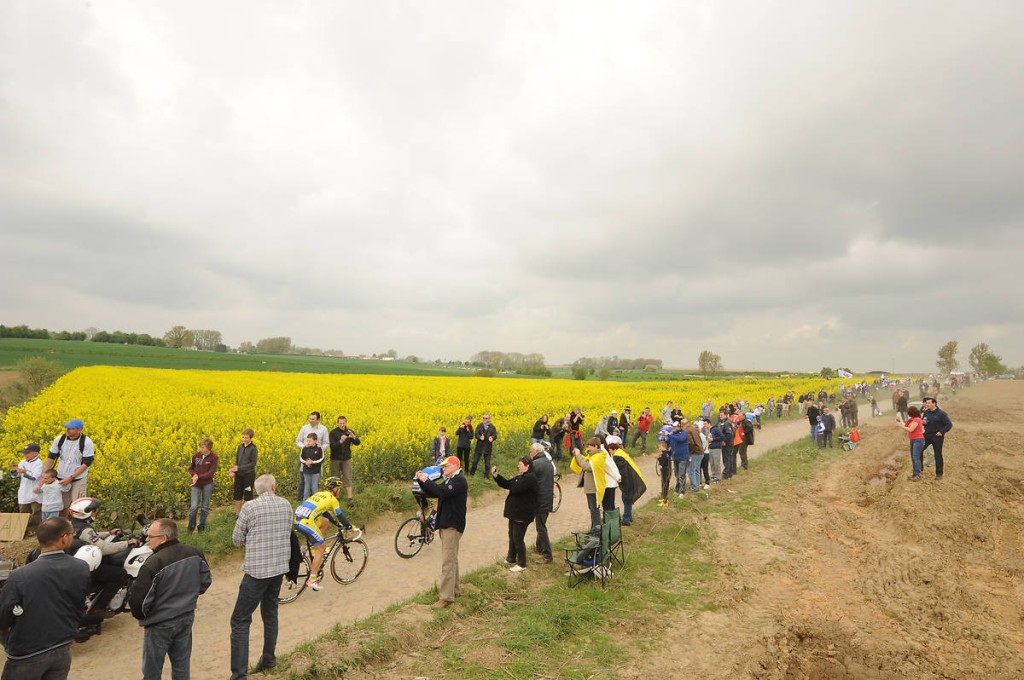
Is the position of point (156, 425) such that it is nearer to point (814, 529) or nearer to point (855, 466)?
point (814, 529)

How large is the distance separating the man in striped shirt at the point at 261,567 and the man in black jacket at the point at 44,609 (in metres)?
1.28

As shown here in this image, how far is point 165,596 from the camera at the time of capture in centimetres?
431

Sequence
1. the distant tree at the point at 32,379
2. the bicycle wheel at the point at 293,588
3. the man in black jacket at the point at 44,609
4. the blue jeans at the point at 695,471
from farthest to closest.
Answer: the distant tree at the point at 32,379 → the blue jeans at the point at 695,471 → the bicycle wheel at the point at 293,588 → the man in black jacket at the point at 44,609

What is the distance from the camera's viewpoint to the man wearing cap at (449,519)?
676 centimetres

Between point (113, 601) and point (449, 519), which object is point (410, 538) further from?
point (113, 601)

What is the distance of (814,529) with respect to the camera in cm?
1043

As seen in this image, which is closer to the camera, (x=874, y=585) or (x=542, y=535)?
(x=874, y=585)

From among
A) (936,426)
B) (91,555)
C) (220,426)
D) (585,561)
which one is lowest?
(585,561)

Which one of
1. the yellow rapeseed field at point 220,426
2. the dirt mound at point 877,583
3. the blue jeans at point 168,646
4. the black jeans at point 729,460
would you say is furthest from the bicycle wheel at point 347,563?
the black jeans at point 729,460

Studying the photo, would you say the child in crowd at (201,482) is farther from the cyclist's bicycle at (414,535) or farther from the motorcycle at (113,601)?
the cyclist's bicycle at (414,535)

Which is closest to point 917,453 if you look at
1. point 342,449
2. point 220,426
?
point 342,449

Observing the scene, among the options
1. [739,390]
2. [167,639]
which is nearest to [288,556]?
[167,639]

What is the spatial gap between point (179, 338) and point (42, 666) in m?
123

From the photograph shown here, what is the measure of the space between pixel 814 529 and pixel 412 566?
874cm
